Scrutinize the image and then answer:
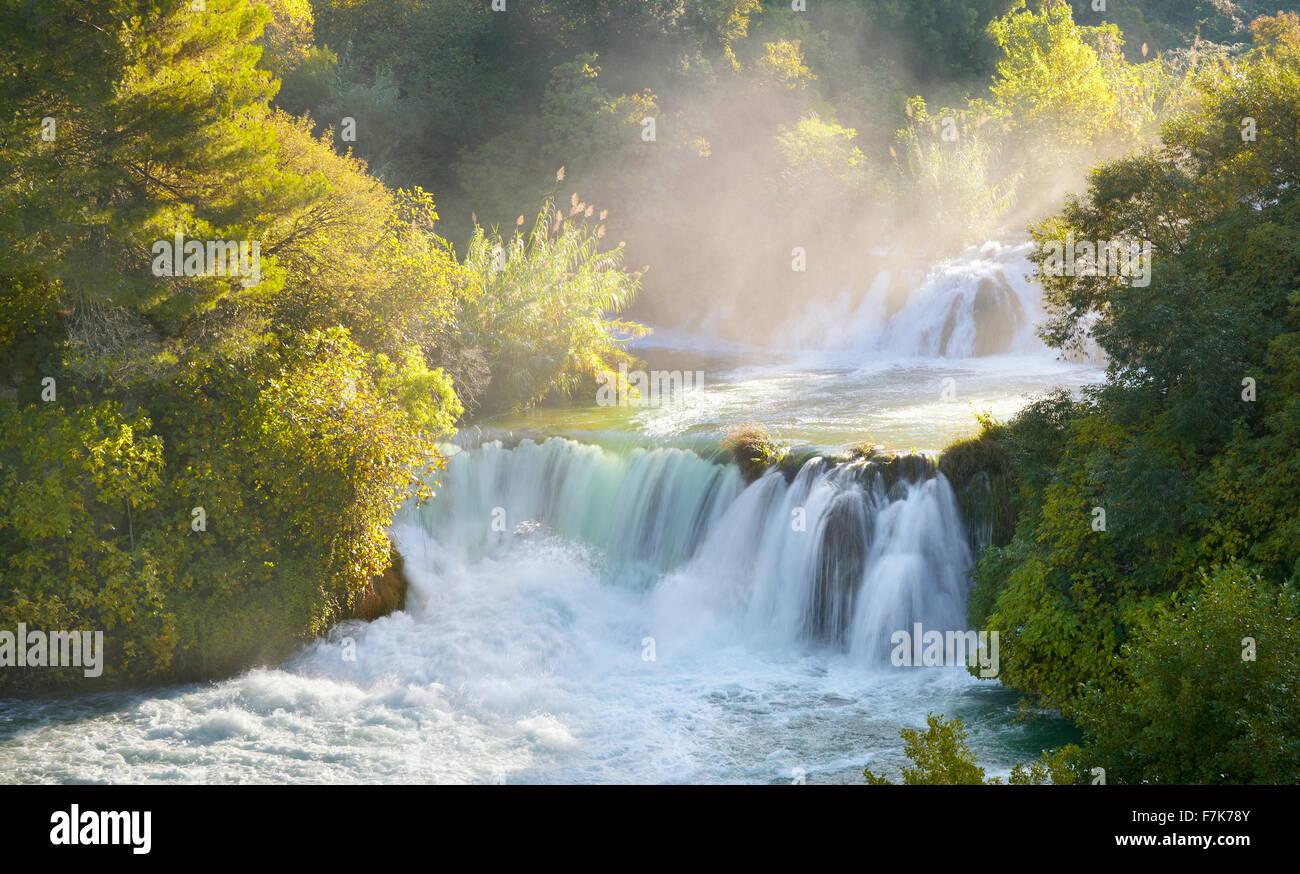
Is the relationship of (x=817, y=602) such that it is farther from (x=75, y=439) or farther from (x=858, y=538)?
(x=75, y=439)

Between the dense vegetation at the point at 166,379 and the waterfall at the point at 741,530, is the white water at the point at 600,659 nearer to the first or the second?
the waterfall at the point at 741,530

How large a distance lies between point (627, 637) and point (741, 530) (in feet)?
8.66

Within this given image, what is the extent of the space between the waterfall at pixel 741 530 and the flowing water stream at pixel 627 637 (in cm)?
4

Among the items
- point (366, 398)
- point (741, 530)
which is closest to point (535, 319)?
point (366, 398)

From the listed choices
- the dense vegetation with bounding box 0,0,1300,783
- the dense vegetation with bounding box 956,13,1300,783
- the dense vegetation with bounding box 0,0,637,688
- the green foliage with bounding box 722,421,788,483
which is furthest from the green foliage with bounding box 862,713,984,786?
the green foliage with bounding box 722,421,788,483

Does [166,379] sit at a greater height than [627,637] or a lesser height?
greater

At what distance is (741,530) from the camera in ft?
67.7

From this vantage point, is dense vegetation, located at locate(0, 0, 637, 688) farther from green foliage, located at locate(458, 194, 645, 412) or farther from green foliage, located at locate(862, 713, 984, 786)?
green foliage, located at locate(862, 713, 984, 786)

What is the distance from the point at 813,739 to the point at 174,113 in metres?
12.7

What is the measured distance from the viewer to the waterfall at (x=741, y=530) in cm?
1880

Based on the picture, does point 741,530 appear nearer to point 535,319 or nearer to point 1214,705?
point 535,319

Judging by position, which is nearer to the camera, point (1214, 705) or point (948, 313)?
point (1214, 705)

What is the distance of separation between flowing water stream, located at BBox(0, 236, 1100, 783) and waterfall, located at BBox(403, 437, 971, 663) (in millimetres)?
37
